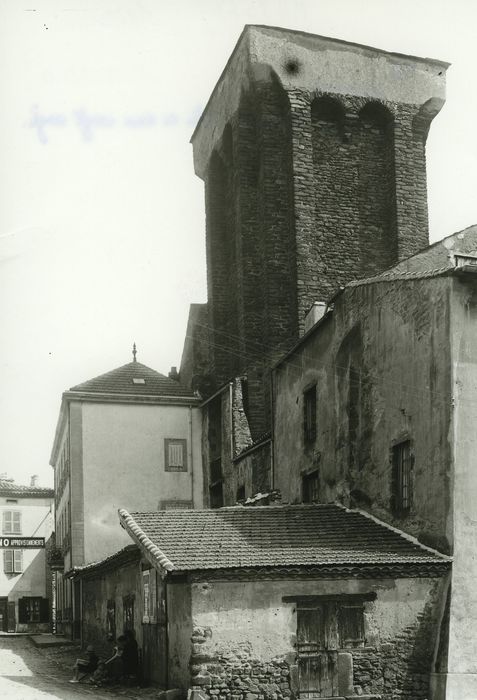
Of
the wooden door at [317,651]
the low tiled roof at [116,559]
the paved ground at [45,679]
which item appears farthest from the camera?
the low tiled roof at [116,559]

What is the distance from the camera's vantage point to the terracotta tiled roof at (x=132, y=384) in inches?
1430

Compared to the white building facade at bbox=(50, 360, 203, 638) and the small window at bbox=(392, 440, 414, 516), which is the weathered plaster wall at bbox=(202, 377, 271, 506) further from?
the small window at bbox=(392, 440, 414, 516)

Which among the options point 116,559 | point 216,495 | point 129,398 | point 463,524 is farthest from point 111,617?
point 129,398

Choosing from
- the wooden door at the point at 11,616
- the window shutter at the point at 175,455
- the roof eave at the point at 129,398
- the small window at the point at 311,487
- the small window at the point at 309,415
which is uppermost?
the roof eave at the point at 129,398

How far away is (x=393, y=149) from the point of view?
112ft

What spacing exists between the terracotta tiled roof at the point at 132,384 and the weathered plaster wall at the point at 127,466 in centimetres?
58

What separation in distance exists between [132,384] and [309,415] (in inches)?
557

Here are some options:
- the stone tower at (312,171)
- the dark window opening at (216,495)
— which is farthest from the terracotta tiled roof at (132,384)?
the dark window opening at (216,495)

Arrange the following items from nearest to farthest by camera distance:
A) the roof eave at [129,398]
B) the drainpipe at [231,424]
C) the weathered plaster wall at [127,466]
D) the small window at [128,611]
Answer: the small window at [128,611], the drainpipe at [231,424], the weathered plaster wall at [127,466], the roof eave at [129,398]

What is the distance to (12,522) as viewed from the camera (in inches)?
2168

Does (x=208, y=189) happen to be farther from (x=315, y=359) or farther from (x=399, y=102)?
(x=315, y=359)

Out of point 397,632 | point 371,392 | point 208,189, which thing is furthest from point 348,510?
point 208,189

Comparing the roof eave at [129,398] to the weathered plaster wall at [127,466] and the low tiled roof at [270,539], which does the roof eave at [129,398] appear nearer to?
the weathered plaster wall at [127,466]

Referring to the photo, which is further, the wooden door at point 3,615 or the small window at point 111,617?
the wooden door at point 3,615
